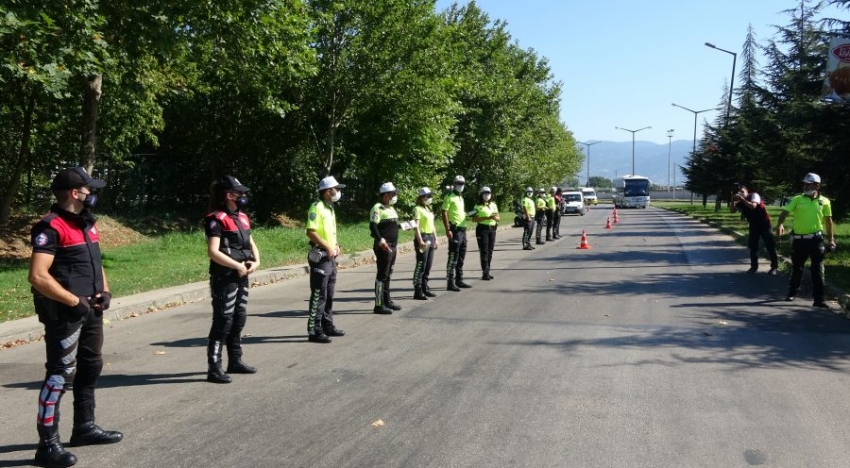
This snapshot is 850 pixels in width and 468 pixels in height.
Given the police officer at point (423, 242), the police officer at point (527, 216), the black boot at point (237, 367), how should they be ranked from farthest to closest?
the police officer at point (527, 216)
the police officer at point (423, 242)
the black boot at point (237, 367)

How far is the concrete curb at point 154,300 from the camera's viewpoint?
8977 mm

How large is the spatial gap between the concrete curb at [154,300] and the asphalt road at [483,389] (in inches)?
10.6

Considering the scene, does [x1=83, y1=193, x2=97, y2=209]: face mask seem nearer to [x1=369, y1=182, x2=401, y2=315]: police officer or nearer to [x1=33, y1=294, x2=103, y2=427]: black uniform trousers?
[x1=33, y1=294, x2=103, y2=427]: black uniform trousers

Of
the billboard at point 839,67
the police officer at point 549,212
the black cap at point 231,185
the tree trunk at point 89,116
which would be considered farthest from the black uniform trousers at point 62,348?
the police officer at point 549,212

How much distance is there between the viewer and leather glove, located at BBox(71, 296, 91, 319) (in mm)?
4766

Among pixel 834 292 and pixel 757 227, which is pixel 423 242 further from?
pixel 757 227

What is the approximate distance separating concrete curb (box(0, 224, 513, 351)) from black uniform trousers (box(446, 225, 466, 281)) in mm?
3664

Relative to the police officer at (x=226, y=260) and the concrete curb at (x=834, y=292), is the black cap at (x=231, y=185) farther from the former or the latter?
the concrete curb at (x=834, y=292)

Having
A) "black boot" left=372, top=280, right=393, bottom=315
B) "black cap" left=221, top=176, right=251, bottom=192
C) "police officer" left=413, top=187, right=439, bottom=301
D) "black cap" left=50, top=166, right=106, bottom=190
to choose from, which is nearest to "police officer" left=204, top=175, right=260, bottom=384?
"black cap" left=221, top=176, right=251, bottom=192

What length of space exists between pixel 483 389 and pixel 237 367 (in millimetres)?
2274

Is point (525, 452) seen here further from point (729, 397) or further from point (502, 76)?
point (502, 76)

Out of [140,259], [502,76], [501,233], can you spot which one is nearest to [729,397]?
[140,259]

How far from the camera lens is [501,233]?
32.5 m

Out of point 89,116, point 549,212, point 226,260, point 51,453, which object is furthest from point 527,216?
point 51,453
